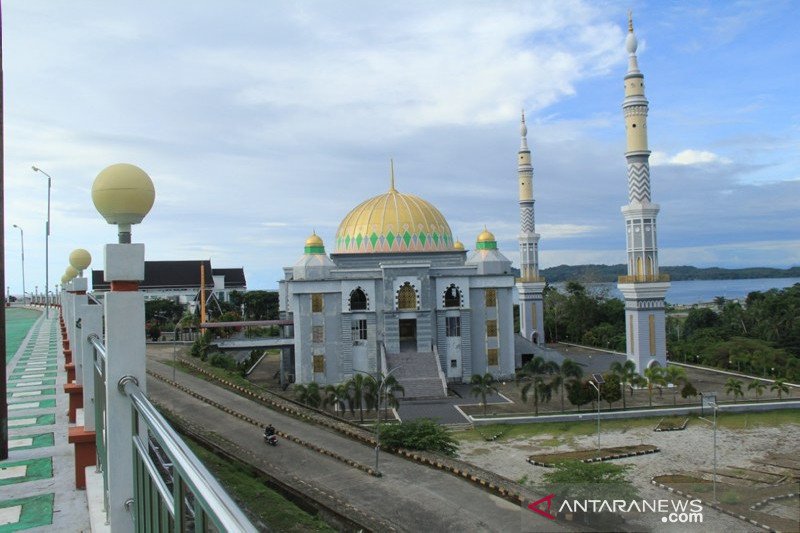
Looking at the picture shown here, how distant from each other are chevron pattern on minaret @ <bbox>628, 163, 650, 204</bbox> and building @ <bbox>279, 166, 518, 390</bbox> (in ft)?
23.1

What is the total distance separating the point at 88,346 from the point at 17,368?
937 cm

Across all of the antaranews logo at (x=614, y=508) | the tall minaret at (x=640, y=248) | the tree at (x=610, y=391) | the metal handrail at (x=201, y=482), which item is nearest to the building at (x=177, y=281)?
the tall minaret at (x=640, y=248)

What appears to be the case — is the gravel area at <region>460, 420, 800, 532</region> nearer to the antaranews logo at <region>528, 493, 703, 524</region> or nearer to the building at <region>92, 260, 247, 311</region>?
the antaranews logo at <region>528, 493, 703, 524</region>

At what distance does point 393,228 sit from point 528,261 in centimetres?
1030

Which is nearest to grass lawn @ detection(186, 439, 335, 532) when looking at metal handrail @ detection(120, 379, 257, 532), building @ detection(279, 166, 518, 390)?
metal handrail @ detection(120, 379, 257, 532)

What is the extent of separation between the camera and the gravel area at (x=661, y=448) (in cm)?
1681

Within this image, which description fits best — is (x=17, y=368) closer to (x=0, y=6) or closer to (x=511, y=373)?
(x=0, y=6)

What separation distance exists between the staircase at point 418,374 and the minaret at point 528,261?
1213 centimetres

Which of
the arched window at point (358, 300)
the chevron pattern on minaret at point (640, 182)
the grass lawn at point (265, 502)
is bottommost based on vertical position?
the grass lawn at point (265, 502)

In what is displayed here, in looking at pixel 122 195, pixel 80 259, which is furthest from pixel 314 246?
pixel 122 195

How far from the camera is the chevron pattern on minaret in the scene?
2939cm

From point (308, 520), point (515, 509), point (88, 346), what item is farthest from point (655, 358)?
point (88, 346)

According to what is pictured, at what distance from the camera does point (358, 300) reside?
3055 centimetres

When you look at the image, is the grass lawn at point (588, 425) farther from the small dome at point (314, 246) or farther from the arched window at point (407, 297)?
the small dome at point (314, 246)
